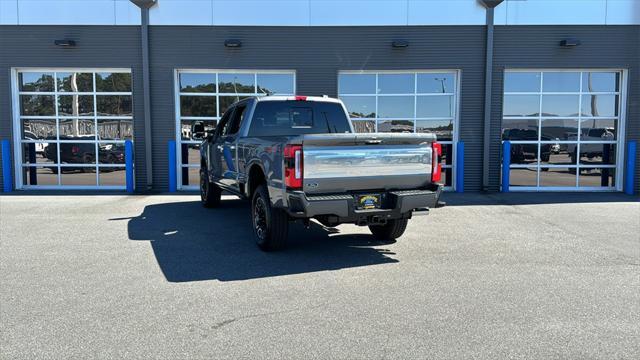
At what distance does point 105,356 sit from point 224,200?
27.8ft

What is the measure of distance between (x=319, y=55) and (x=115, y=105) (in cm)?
555

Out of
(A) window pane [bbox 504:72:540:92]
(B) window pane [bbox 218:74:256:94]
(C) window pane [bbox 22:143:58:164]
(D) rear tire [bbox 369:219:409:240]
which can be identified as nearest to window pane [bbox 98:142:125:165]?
(C) window pane [bbox 22:143:58:164]

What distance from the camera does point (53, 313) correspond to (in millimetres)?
4496

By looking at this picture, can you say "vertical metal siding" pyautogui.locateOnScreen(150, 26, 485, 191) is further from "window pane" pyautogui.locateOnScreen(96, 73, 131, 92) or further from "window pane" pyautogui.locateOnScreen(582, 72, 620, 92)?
"window pane" pyautogui.locateOnScreen(582, 72, 620, 92)

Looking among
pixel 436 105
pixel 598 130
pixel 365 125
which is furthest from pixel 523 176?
pixel 365 125

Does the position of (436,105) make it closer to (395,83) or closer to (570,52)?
(395,83)

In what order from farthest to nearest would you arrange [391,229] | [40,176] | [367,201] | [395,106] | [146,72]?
1. [40,176]
2. [395,106]
3. [146,72]
4. [391,229]
5. [367,201]

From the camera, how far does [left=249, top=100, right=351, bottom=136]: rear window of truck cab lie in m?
8.11

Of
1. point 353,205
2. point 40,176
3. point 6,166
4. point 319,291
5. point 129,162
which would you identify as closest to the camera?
point 319,291

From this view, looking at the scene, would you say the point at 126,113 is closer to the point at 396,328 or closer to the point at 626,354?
the point at 396,328

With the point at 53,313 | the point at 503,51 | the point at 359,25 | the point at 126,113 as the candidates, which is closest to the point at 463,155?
the point at 503,51

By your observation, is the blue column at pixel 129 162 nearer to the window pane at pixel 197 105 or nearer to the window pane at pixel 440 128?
the window pane at pixel 197 105

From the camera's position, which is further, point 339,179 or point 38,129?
point 38,129

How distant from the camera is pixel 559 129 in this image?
45.4 feet
